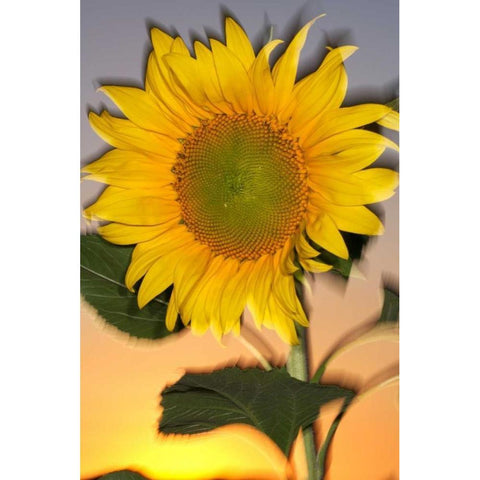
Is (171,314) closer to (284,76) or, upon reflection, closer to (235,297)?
(235,297)

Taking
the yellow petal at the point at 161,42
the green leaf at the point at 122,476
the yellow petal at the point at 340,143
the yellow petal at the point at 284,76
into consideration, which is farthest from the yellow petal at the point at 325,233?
the green leaf at the point at 122,476

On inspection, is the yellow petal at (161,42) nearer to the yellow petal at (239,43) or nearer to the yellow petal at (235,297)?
the yellow petal at (239,43)

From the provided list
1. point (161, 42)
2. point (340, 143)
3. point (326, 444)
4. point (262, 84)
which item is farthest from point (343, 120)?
point (326, 444)

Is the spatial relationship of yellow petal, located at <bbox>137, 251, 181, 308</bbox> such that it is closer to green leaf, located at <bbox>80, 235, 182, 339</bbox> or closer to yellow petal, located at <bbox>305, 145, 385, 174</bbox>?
green leaf, located at <bbox>80, 235, 182, 339</bbox>

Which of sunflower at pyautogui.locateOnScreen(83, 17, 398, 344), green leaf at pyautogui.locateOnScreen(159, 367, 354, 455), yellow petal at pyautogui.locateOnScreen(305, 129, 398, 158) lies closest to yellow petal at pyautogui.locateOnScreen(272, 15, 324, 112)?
sunflower at pyautogui.locateOnScreen(83, 17, 398, 344)
